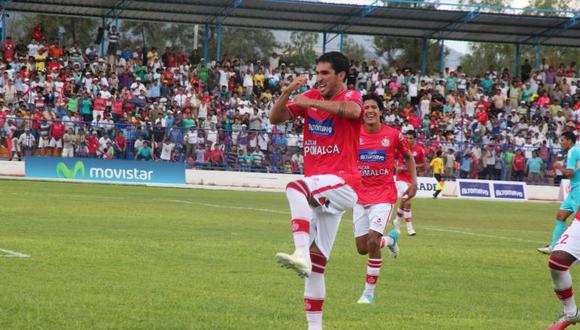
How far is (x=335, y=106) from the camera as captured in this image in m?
7.90

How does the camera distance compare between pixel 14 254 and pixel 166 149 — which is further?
pixel 166 149

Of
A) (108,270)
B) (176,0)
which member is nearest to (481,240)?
(108,270)

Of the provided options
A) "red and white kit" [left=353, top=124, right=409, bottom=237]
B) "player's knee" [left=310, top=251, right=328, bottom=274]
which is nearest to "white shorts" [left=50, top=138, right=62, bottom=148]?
"red and white kit" [left=353, top=124, right=409, bottom=237]

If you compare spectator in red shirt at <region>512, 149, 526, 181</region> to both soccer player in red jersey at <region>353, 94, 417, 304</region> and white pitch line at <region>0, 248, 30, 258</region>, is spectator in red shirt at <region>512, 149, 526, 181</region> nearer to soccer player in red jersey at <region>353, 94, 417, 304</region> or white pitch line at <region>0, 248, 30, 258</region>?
soccer player in red jersey at <region>353, 94, 417, 304</region>

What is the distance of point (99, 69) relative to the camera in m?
43.2

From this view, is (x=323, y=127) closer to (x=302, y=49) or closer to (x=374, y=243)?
(x=374, y=243)

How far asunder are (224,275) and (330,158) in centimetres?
487

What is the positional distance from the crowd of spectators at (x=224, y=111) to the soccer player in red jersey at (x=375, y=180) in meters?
25.7

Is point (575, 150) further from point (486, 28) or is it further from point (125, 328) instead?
point (486, 28)

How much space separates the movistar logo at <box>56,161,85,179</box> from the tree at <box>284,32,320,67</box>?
190ft

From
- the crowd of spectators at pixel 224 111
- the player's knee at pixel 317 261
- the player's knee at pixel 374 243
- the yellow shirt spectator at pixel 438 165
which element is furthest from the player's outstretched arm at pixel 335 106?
the yellow shirt spectator at pixel 438 165

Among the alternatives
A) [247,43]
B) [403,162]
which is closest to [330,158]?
[403,162]

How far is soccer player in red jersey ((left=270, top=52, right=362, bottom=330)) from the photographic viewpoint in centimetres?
789

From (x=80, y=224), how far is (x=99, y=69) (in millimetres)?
24915
